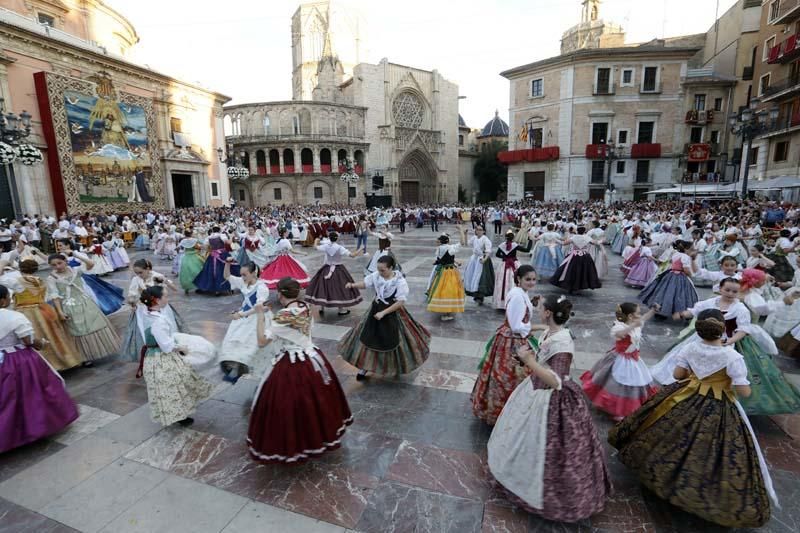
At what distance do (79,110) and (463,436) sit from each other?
2665 cm

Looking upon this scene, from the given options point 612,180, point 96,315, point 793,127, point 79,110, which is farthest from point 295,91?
point 96,315

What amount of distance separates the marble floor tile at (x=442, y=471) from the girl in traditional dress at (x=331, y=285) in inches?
167

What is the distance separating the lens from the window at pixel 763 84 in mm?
26469

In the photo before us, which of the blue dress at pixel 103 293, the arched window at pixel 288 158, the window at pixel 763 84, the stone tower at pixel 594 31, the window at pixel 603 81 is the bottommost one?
the blue dress at pixel 103 293

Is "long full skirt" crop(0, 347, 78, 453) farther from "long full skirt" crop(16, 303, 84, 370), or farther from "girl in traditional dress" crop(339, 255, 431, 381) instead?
"girl in traditional dress" crop(339, 255, 431, 381)

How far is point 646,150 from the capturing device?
32.9 metres

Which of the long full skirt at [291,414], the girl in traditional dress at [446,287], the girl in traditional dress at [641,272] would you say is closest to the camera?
the long full skirt at [291,414]

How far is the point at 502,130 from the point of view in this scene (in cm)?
5662

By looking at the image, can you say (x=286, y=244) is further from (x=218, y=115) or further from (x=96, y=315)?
(x=218, y=115)

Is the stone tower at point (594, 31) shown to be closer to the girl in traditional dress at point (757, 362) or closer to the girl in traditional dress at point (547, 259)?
the girl in traditional dress at point (547, 259)

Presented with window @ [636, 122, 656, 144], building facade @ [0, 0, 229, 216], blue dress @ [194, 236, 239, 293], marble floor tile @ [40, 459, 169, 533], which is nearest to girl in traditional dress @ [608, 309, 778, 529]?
marble floor tile @ [40, 459, 169, 533]

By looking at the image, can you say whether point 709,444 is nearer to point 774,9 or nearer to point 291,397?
point 291,397

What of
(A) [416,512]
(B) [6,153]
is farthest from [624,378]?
(B) [6,153]

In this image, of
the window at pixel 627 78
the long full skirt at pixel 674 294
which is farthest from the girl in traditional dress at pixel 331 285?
the window at pixel 627 78
